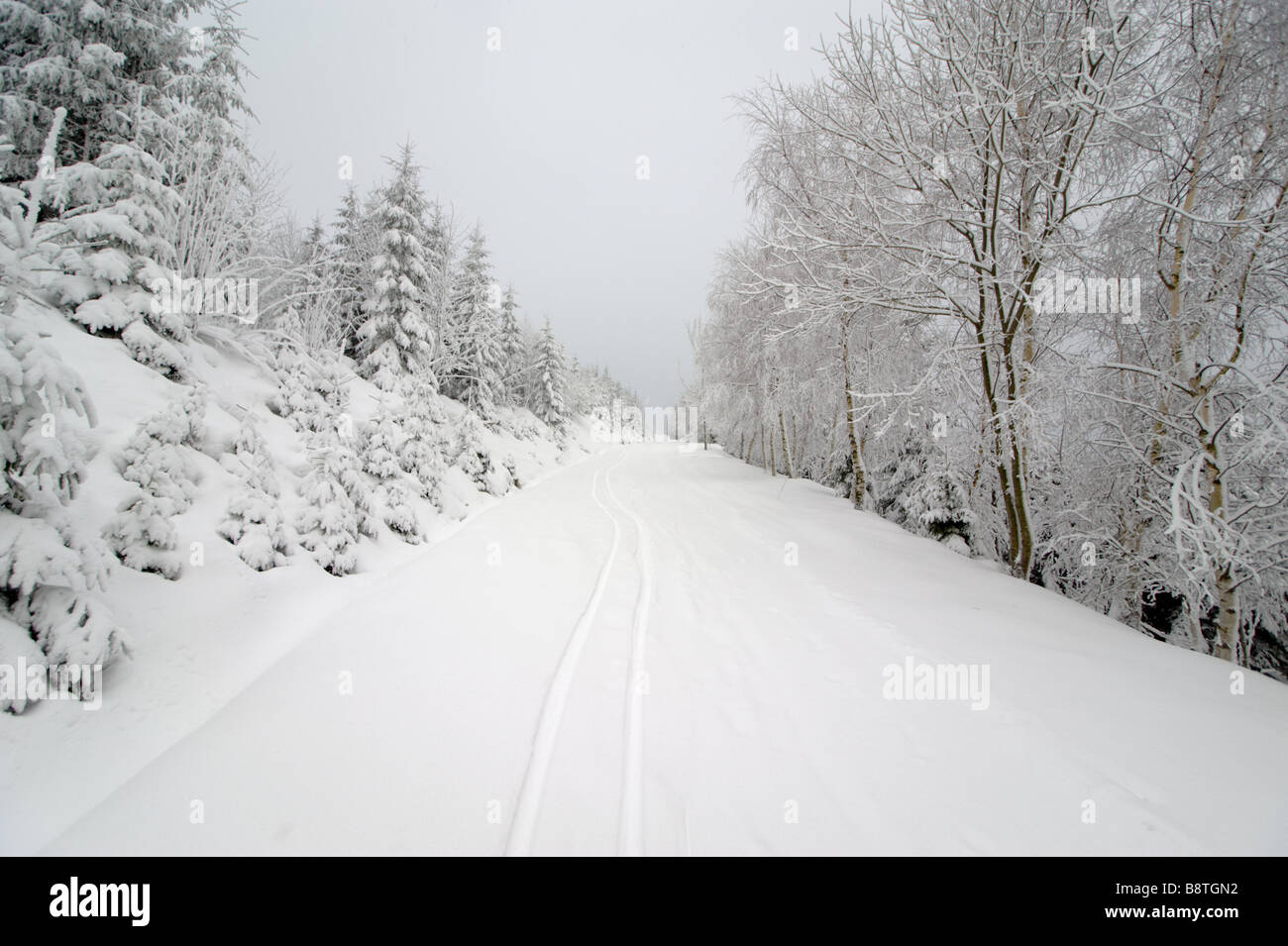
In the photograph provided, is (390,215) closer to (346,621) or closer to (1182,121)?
(346,621)

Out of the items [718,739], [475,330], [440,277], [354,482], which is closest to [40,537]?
[354,482]

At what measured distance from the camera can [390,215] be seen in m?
18.5

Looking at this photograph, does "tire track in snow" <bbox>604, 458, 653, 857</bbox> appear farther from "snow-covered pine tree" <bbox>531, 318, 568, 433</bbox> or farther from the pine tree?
"snow-covered pine tree" <bbox>531, 318, 568, 433</bbox>

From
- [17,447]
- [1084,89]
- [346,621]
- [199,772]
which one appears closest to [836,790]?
[199,772]

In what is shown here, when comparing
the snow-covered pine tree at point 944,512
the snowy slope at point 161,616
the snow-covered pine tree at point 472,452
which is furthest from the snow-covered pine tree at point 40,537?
the snow-covered pine tree at point 944,512

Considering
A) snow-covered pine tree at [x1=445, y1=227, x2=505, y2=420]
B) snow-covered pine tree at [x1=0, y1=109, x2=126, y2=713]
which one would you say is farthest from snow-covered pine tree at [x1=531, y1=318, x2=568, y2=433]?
snow-covered pine tree at [x1=0, y1=109, x2=126, y2=713]

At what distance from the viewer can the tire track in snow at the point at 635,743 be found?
239 centimetres

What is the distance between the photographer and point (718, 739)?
3.07 metres

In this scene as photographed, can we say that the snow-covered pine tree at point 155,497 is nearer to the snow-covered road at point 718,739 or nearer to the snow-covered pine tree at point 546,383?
the snow-covered road at point 718,739

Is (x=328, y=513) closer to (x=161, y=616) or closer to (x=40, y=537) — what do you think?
(x=161, y=616)

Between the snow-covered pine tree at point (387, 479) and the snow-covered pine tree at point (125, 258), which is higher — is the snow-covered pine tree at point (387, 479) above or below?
below

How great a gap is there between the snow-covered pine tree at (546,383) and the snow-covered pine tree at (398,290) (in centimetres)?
1798

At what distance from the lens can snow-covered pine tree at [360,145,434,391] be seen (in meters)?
18.0

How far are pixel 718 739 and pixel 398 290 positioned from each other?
814 inches
